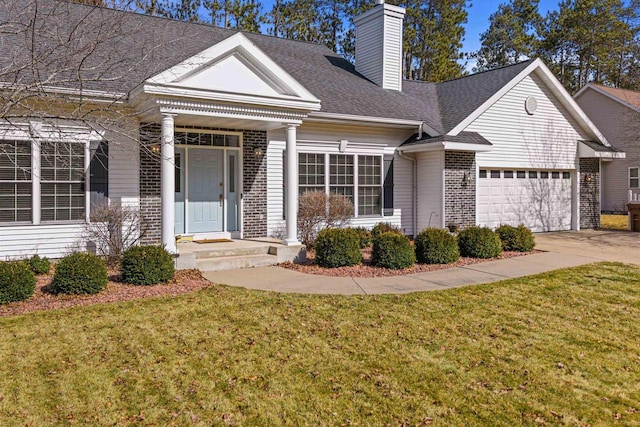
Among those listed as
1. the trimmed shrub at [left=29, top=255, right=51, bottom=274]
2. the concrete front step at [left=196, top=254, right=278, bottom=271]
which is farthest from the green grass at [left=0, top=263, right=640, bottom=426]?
the trimmed shrub at [left=29, top=255, right=51, bottom=274]

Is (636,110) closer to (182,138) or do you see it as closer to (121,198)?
(182,138)

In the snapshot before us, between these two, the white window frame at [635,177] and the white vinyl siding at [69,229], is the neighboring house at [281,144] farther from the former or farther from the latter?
the white window frame at [635,177]

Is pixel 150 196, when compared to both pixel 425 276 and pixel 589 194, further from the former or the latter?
pixel 589 194

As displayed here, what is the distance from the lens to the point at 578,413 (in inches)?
150

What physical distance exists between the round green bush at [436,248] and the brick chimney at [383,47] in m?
7.34

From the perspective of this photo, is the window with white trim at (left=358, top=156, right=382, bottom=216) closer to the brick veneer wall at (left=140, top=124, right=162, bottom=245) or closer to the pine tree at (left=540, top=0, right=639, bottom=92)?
the brick veneer wall at (left=140, top=124, right=162, bottom=245)

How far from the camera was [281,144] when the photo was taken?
12.1 m

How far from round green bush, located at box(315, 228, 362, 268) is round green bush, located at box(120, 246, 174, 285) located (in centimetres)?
298

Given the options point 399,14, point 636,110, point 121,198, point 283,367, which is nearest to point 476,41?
point 636,110

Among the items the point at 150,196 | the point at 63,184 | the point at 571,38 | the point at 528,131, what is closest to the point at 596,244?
the point at 528,131

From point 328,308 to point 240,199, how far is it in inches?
221

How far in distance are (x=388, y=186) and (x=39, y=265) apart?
28.4 feet

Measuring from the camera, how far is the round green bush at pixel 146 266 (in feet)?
25.6

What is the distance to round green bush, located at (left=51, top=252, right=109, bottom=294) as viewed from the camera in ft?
23.4
